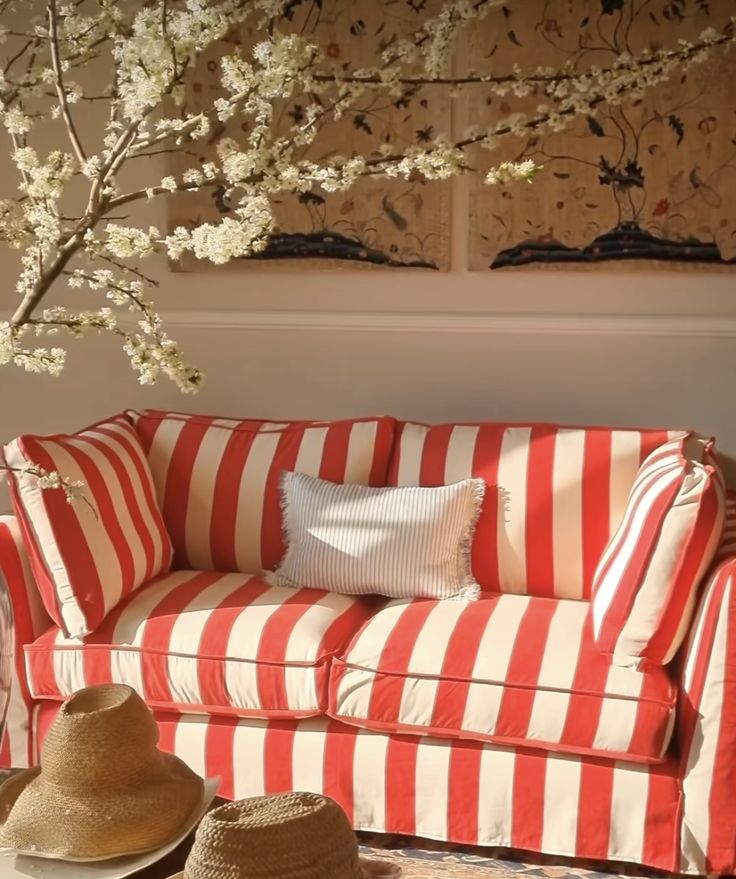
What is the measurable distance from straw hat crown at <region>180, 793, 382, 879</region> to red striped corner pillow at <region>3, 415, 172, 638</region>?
1.20 metres

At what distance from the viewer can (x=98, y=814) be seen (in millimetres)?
1458

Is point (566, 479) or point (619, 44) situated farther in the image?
point (619, 44)

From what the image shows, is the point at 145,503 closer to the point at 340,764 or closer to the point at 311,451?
the point at 311,451

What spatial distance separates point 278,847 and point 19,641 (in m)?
1.46

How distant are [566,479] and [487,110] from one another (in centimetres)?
111

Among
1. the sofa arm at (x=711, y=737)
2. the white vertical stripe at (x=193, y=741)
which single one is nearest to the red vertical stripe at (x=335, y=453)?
the white vertical stripe at (x=193, y=741)

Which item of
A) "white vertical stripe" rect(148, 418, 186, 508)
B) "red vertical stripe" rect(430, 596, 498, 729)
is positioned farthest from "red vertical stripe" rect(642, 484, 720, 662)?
"white vertical stripe" rect(148, 418, 186, 508)

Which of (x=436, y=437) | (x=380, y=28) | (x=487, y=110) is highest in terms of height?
(x=380, y=28)

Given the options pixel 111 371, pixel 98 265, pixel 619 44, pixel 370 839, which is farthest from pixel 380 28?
pixel 370 839

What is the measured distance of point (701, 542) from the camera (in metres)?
2.19

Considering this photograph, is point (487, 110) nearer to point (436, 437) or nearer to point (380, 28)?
point (380, 28)

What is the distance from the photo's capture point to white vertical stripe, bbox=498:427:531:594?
266 cm

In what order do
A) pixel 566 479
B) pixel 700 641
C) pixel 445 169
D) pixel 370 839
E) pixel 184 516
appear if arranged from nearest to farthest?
1. pixel 445 169
2. pixel 700 641
3. pixel 370 839
4. pixel 566 479
5. pixel 184 516

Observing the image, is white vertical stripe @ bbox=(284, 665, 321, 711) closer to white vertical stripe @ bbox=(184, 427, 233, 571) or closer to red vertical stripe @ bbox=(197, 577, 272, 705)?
red vertical stripe @ bbox=(197, 577, 272, 705)
